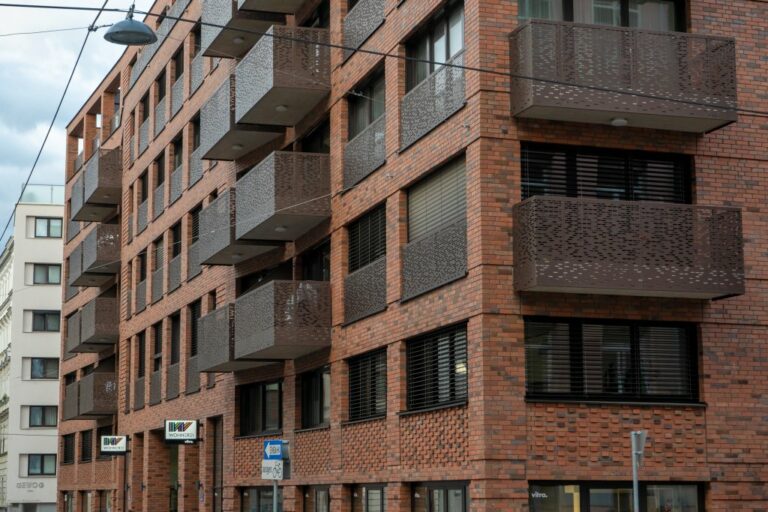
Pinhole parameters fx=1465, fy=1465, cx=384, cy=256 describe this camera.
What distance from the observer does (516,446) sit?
2266 cm

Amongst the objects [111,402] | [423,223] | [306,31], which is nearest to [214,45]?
[306,31]

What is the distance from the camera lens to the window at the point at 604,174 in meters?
23.6

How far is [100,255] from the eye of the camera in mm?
54000

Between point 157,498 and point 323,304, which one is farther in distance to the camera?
point 157,498

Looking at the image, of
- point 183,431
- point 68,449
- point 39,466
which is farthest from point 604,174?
point 39,466

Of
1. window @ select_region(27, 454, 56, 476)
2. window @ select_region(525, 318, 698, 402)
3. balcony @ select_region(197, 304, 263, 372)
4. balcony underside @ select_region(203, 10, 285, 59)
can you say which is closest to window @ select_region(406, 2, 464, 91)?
window @ select_region(525, 318, 698, 402)

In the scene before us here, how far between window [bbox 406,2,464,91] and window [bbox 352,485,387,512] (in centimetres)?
765

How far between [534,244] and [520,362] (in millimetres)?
1916

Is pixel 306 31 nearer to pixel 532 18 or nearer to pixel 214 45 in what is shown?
pixel 214 45

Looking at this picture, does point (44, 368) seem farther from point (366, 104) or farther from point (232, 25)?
point (366, 104)

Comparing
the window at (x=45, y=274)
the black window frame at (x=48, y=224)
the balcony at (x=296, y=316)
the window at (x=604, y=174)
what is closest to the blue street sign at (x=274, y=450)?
the balcony at (x=296, y=316)

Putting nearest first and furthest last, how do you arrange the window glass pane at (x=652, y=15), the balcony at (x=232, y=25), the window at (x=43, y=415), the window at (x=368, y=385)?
the window glass pane at (x=652, y=15) < the window at (x=368, y=385) < the balcony at (x=232, y=25) < the window at (x=43, y=415)

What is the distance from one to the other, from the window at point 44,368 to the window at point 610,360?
60.9 m

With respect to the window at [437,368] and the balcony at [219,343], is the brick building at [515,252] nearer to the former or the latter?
the window at [437,368]
